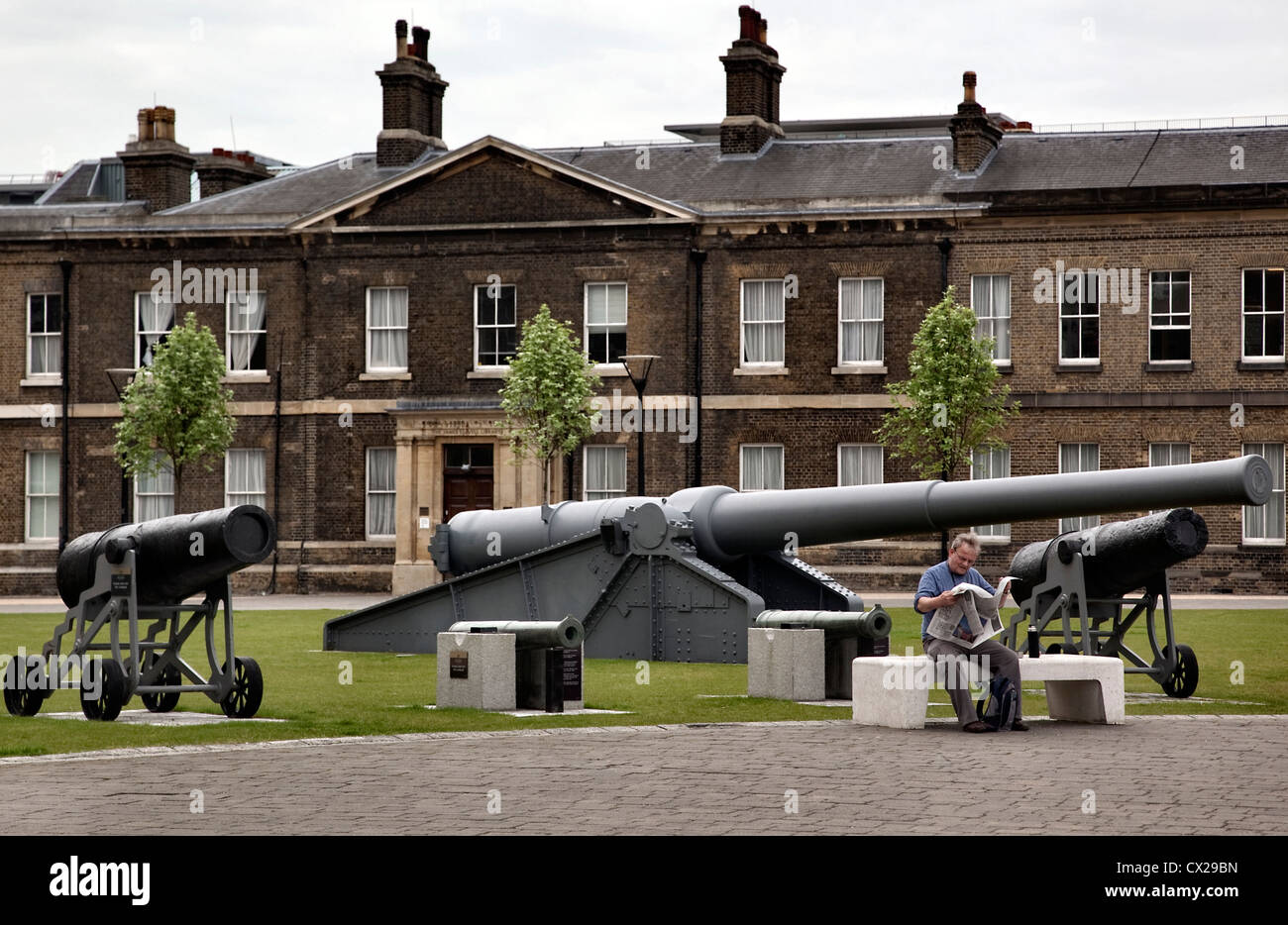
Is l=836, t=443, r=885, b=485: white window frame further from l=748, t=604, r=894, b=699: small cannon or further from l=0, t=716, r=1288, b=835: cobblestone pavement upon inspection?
l=0, t=716, r=1288, b=835: cobblestone pavement

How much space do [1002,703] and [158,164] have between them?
3397cm

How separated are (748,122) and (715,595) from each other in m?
23.0

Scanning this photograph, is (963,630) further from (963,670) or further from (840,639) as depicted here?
(840,639)

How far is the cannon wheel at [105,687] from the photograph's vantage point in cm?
1427

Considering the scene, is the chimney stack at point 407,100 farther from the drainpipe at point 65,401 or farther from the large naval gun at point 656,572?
the large naval gun at point 656,572

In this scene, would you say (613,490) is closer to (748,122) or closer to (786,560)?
(748,122)

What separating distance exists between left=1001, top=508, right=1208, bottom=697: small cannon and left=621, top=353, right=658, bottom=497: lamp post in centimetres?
1810

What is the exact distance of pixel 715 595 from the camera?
64.7 ft

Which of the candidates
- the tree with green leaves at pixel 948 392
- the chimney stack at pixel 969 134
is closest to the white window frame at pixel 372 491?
the tree with green leaves at pixel 948 392

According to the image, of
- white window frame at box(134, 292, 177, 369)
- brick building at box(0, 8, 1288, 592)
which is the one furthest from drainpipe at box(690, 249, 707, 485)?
white window frame at box(134, 292, 177, 369)

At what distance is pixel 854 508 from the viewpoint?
1800 cm

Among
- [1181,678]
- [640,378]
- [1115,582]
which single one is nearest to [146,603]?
[1115,582]

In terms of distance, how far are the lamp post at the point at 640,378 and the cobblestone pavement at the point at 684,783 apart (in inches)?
836
